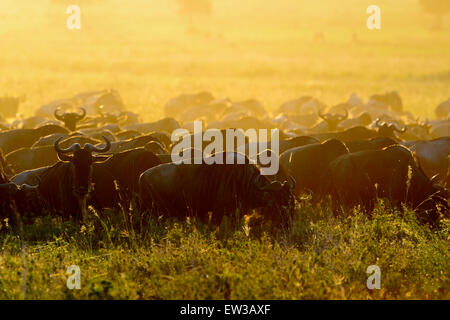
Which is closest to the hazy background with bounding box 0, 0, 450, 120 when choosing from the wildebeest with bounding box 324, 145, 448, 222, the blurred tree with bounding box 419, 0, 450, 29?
the blurred tree with bounding box 419, 0, 450, 29

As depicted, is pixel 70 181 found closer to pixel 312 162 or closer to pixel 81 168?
pixel 81 168

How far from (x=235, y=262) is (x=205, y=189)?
2552 millimetres

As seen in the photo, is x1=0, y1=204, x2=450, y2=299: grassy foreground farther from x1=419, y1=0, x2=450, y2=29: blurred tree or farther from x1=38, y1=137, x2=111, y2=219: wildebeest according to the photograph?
x1=419, y1=0, x2=450, y2=29: blurred tree

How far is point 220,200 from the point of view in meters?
10.3

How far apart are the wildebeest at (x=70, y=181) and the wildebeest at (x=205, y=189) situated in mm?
815

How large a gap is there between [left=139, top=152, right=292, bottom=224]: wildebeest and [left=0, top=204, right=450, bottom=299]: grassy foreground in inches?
25.0

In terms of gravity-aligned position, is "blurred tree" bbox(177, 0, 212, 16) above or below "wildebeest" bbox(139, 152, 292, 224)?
above

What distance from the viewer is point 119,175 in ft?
36.7

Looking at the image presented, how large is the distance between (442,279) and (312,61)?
4534 centimetres

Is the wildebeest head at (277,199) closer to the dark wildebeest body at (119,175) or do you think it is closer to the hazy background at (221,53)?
the dark wildebeest body at (119,175)

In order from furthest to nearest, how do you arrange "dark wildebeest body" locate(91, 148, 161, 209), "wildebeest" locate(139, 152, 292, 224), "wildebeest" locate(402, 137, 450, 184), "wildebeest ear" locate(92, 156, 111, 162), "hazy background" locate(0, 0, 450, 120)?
"hazy background" locate(0, 0, 450, 120) → "wildebeest" locate(402, 137, 450, 184) → "dark wildebeest body" locate(91, 148, 161, 209) → "wildebeest ear" locate(92, 156, 111, 162) → "wildebeest" locate(139, 152, 292, 224)

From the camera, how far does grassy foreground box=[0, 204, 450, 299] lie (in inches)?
283

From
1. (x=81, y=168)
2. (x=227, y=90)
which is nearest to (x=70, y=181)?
(x=81, y=168)

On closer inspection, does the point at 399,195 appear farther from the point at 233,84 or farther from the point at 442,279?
the point at 233,84
